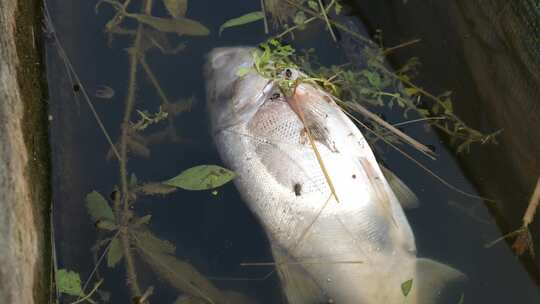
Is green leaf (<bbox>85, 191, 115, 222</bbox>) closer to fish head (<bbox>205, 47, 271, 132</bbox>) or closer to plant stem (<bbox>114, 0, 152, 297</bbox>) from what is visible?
plant stem (<bbox>114, 0, 152, 297</bbox>)

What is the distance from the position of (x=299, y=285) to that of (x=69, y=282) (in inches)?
39.2

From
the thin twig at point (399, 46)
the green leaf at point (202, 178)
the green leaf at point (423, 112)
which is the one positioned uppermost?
the thin twig at point (399, 46)

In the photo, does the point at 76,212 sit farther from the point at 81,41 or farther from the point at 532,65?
the point at 532,65

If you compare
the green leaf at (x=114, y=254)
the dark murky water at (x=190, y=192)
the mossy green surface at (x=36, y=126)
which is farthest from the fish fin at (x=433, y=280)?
the mossy green surface at (x=36, y=126)

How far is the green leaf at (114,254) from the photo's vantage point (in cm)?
286

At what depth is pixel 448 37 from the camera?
3.20m

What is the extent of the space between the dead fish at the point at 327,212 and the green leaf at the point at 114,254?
62 centimetres

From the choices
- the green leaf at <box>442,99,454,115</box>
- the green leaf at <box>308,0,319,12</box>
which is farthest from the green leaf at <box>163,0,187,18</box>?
the green leaf at <box>442,99,454,115</box>

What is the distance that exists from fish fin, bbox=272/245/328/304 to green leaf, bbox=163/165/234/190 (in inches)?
19.3

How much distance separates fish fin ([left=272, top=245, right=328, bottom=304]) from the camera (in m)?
2.77

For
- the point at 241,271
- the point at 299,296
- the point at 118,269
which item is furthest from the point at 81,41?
the point at 299,296

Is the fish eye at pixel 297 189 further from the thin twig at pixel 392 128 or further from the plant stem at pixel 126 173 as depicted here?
the plant stem at pixel 126 173

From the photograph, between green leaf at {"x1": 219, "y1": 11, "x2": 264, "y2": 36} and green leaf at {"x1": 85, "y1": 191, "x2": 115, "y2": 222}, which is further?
green leaf at {"x1": 219, "y1": 11, "x2": 264, "y2": 36}

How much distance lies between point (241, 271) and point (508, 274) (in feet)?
4.17
